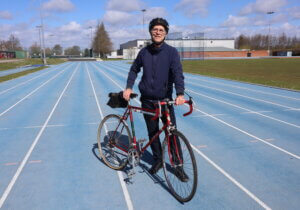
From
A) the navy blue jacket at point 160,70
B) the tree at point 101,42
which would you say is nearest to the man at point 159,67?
the navy blue jacket at point 160,70

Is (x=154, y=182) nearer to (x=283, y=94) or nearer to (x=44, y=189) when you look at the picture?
(x=44, y=189)

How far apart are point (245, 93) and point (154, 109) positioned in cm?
877

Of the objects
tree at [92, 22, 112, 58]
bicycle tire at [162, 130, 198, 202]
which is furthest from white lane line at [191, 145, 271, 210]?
tree at [92, 22, 112, 58]

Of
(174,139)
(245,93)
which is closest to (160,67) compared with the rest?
(174,139)

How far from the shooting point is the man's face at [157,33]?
10.2 ft

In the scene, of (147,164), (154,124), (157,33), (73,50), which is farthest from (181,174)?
(73,50)

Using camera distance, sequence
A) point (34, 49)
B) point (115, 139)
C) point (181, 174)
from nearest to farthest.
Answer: point (181, 174), point (115, 139), point (34, 49)

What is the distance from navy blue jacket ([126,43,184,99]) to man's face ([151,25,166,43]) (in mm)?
91

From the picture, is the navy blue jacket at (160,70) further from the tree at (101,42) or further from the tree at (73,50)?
the tree at (73,50)

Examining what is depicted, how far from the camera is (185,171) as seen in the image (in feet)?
10.3

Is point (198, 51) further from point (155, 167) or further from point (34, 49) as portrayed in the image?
point (34, 49)

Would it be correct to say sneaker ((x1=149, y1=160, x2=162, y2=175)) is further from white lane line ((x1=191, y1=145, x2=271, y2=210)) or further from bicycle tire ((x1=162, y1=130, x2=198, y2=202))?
white lane line ((x1=191, y1=145, x2=271, y2=210))

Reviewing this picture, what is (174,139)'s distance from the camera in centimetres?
302

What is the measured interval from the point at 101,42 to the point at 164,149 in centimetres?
8853
